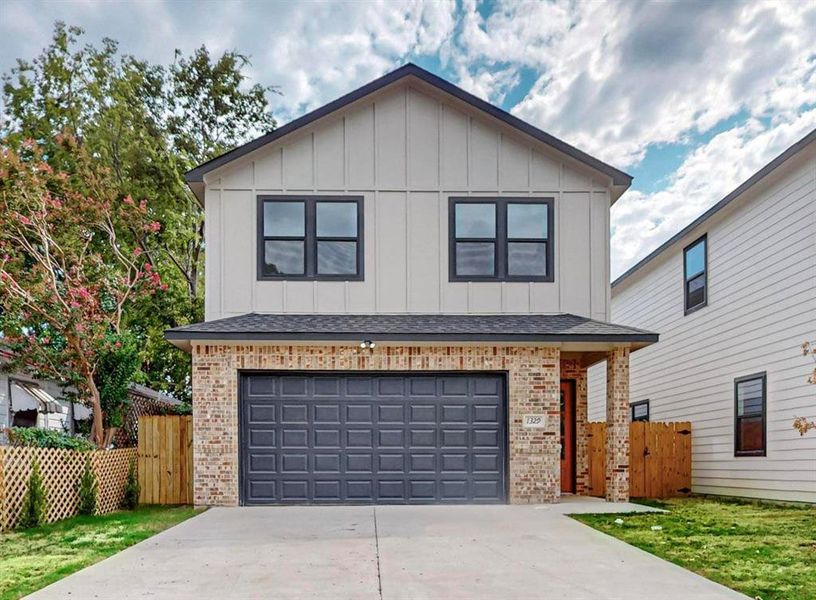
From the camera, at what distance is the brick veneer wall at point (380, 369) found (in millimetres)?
11398

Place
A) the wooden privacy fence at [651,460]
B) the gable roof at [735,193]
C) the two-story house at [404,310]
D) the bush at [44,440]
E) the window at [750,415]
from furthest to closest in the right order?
the wooden privacy fence at [651,460] < the window at [750,415] < the two-story house at [404,310] < the gable roof at [735,193] < the bush at [44,440]

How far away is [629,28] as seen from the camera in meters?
13.8

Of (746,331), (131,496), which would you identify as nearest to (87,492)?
(131,496)

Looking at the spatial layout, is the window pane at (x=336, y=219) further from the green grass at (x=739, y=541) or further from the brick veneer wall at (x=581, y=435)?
the green grass at (x=739, y=541)

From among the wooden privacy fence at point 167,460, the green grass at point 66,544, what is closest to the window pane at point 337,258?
the wooden privacy fence at point 167,460

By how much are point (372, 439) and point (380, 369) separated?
123 cm

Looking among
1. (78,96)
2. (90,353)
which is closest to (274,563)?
(90,353)

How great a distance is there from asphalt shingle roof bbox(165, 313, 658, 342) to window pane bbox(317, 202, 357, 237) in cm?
164

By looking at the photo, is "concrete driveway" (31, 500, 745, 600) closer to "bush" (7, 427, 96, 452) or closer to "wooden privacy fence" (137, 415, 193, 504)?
"wooden privacy fence" (137, 415, 193, 504)

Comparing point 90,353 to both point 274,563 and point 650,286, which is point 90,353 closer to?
point 274,563

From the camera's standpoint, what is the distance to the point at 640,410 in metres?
18.7

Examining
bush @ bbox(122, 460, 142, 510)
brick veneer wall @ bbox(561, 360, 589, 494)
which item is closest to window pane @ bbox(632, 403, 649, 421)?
brick veneer wall @ bbox(561, 360, 589, 494)

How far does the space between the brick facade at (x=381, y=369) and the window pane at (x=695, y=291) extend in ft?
17.4

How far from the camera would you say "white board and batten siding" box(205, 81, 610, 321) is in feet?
41.3
